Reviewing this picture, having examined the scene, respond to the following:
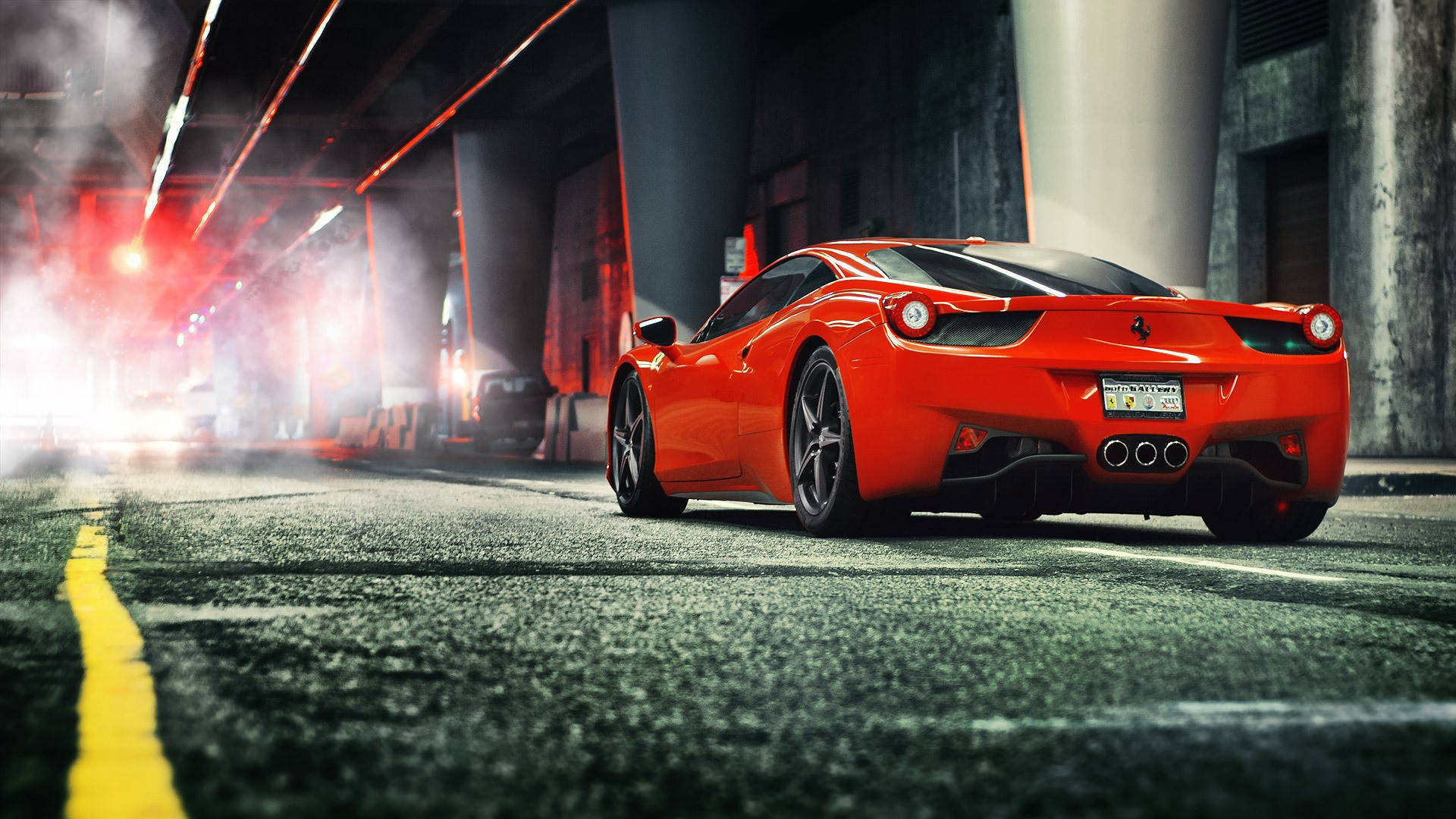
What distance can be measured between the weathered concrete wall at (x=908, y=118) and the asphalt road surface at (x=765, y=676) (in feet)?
62.1

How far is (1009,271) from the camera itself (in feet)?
21.6

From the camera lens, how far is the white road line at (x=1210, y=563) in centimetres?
506

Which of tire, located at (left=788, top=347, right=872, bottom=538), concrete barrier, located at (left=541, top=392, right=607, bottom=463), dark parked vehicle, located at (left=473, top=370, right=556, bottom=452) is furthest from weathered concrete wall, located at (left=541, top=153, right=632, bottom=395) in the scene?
tire, located at (left=788, top=347, right=872, bottom=538)

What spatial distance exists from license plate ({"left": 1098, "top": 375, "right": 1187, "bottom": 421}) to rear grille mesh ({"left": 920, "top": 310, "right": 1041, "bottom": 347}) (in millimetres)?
363

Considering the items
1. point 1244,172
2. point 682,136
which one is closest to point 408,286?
point 682,136

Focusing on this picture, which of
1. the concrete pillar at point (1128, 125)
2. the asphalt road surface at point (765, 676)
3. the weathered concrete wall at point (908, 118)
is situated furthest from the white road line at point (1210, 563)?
the weathered concrete wall at point (908, 118)

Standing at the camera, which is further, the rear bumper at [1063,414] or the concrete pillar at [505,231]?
the concrete pillar at [505,231]

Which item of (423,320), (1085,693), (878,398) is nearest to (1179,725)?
(1085,693)

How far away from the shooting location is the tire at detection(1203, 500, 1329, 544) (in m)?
6.56

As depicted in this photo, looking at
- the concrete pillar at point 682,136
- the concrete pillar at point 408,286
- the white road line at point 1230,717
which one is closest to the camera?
the white road line at point 1230,717

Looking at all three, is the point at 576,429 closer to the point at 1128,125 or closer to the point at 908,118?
the point at 908,118

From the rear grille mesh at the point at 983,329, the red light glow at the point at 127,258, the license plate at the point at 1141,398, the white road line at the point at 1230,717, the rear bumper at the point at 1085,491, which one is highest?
the red light glow at the point at 127,258

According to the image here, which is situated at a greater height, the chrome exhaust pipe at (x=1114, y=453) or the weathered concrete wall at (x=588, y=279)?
the weathered concrete wall at (x=588, y=279)

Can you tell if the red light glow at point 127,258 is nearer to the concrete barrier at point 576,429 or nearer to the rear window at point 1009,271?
the concrete barrier at point 576,429
